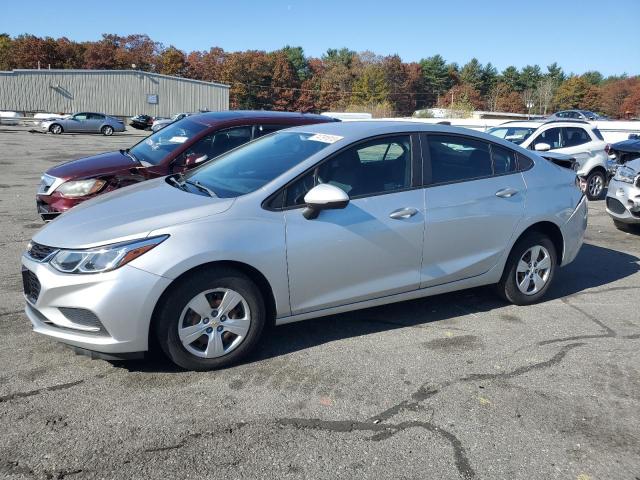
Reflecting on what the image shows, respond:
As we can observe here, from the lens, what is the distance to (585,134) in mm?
12180

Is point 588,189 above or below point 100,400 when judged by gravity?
above

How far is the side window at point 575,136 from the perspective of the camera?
39.4 feet

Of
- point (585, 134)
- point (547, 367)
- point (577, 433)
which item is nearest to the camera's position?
point (577, 433)

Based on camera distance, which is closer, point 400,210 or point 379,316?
point 400,210

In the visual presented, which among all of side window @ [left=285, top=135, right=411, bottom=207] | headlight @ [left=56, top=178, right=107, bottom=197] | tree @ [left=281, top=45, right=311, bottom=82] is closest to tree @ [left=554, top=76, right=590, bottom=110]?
tree @ [left=281, top=45, right=311, bottom=82]

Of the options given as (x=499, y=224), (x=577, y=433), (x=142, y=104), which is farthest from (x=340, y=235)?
(x=142, y=104)

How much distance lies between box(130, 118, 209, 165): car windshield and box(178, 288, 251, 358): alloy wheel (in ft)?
10.5

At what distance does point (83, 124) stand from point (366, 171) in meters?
36.3

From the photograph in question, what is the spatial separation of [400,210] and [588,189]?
970 cm

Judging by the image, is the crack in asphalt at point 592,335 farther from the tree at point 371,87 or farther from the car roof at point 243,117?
the tree at point 371,87

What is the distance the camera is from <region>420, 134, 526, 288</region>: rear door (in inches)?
175

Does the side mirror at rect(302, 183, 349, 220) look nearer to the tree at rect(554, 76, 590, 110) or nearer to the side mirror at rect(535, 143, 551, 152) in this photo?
the side mirror at rect(535, 143, 551, 152)

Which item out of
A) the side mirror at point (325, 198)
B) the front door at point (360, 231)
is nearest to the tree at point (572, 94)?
the front door at point (360, 231)

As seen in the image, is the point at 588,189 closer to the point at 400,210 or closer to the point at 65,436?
the point at 400,210
